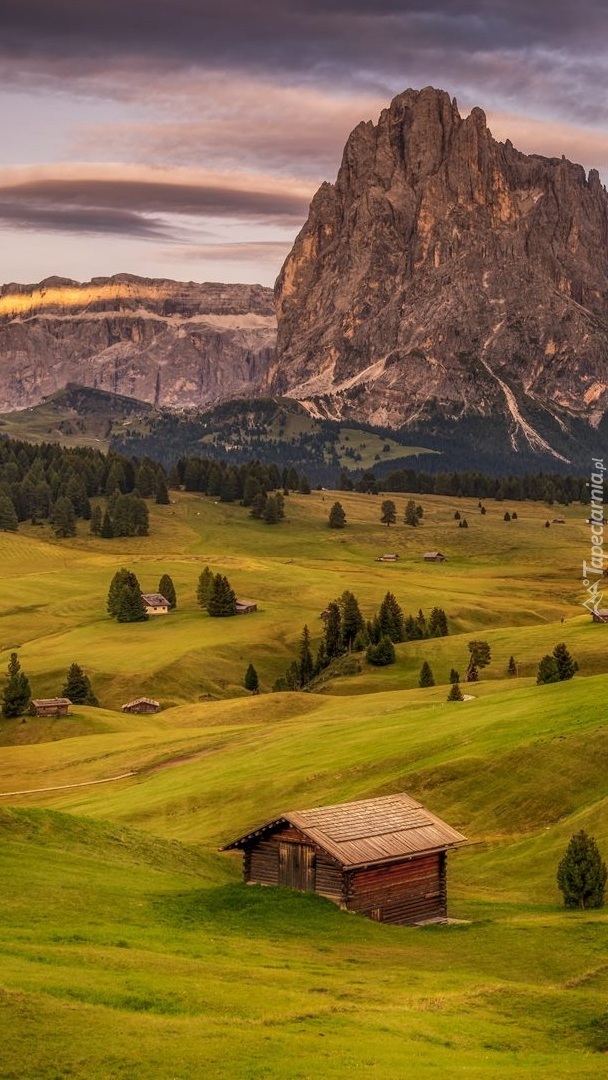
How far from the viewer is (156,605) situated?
181250 mm

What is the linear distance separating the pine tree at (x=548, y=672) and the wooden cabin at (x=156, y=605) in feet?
300

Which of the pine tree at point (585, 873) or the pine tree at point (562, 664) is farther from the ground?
the pine tree at point (562, 664)

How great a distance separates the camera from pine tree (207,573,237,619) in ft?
569

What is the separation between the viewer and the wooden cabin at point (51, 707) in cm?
12006

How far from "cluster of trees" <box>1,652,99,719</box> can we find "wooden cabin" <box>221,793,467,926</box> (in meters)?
69.1

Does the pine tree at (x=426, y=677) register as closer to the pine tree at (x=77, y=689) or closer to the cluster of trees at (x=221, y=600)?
the pine tree at (x=77, y=689)

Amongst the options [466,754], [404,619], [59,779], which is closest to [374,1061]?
[466,754]

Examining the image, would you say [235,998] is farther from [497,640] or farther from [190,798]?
[497,640]

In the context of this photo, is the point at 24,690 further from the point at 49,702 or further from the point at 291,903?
the point at 291,903

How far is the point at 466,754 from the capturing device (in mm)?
73688

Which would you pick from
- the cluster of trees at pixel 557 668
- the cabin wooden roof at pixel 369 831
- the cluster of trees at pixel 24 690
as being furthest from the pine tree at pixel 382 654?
the cabin wooden roof at pixel 369 831

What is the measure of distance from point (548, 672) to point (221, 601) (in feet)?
270

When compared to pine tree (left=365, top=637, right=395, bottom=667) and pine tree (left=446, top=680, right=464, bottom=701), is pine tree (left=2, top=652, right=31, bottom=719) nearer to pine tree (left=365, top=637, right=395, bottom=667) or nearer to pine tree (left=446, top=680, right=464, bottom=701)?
pine tree (left=365, top=637, right=395, bottom=667)

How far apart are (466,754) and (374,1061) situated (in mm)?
42347
